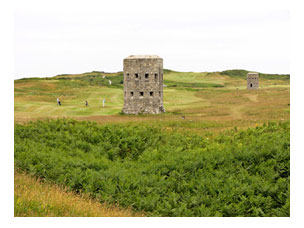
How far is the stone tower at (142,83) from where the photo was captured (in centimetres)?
3872

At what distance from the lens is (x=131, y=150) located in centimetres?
1917

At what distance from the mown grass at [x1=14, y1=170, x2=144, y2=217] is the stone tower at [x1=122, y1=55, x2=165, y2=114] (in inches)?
1076

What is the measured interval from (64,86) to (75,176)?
Answer: 7613 cm

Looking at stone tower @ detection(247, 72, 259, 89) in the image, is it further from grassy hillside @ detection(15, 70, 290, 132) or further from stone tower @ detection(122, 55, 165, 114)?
stone tower @ detection(122, 55, 165, 114)

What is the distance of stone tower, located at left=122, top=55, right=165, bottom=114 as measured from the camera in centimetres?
3872

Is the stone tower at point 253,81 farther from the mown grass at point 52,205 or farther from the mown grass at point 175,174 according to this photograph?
the mown grass at point 52,205

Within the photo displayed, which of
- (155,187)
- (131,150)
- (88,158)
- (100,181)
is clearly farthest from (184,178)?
(131,150)

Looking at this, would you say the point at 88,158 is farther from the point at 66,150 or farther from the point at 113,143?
the point at 113,143

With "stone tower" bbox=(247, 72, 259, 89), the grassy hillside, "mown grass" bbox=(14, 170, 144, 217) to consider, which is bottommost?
"mown grass" bbox=(14, 170, 144, 217)

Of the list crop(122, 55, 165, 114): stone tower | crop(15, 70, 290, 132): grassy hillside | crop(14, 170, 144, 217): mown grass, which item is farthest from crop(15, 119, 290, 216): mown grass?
crop(122, 55, 165, 114): stone tower

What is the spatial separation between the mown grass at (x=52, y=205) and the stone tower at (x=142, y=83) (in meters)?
27.3

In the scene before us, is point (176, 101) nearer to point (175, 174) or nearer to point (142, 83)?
point (142, 83)

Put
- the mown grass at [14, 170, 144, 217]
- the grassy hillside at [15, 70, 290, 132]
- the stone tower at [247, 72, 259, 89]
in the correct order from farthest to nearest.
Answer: the stone tower at [247, 72, 259, 89]
the grassy hillside at [15, 70, 290, 132]
the mown grass at [14, 170, 144, 217]

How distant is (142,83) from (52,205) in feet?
99.0
